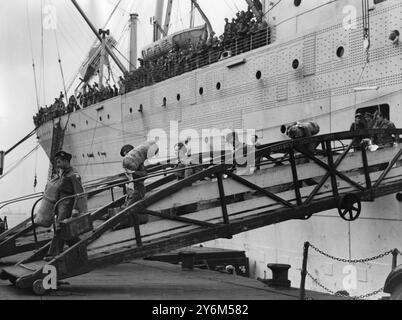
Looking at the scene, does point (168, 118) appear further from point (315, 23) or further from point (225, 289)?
point (225, 289)

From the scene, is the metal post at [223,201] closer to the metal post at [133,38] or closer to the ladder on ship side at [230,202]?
the ladder on ship side at [230,202]

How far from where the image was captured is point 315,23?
1255 centimetres

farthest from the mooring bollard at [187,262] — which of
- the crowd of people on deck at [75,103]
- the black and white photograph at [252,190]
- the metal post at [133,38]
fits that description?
the metal post at [133,38]

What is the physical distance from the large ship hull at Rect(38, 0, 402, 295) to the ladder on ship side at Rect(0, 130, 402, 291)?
1657 millimetres

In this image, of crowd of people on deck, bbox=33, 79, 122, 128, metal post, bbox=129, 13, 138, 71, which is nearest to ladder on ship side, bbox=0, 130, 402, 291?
crowd of people on deck, bbox=33, 79, 122, 128

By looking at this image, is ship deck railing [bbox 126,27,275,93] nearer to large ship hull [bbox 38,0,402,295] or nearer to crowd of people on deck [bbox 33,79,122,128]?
large ship hull [bbox 38,0,402,295]

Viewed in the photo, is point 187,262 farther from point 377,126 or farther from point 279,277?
point 377,126

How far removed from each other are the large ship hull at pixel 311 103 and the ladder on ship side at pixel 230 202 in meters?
1.66

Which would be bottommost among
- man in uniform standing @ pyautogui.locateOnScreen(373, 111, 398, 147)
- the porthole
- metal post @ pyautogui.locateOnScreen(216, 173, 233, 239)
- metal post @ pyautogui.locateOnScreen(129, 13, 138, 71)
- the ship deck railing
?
metal post @ pyautogui.locateOnScreen(216, 173, 233, 239)

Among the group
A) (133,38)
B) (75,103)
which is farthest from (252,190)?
(133,38)

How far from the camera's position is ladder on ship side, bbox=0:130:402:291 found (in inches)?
273

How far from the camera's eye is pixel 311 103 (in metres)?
12.2

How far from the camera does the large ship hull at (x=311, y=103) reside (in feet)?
33.7
